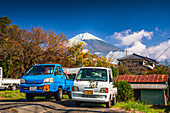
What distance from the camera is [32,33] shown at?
30.8 metres

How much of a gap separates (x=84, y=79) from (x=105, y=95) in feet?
4.22

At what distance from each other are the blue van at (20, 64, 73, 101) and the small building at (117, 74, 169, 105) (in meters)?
17.9

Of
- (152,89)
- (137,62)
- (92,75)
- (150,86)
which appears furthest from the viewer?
(137,62)

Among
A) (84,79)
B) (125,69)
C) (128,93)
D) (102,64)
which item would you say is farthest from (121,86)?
(125,69)

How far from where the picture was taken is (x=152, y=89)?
1096 inches

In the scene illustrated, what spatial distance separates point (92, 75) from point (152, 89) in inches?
808

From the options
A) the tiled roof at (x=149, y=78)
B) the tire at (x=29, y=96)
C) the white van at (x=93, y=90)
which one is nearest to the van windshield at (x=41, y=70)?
the tire at (x=29, y=96)

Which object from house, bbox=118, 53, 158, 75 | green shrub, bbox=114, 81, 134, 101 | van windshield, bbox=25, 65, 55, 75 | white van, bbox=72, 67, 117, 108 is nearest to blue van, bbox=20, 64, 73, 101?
van windshield, bbox=25, 65, 55, 75

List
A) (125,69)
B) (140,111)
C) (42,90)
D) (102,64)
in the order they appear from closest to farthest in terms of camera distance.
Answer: (140,111) < (42,90) < (102,64) < (125,69)

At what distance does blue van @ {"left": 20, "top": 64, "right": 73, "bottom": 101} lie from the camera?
9.92 m

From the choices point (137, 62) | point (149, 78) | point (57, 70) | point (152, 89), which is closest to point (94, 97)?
point (57, 70)

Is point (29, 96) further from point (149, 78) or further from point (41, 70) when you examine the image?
Answer: point (149, 78)

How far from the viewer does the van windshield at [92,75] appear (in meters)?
9.47

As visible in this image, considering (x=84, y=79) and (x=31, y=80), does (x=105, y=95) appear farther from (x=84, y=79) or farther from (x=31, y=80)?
(x=31, y=80)
